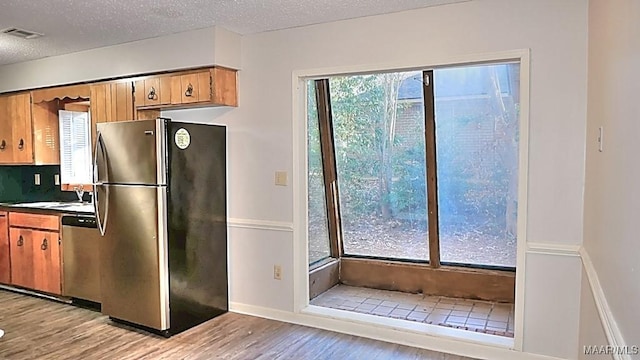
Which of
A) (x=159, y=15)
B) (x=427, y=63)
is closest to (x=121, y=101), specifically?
(x=159, y=15)

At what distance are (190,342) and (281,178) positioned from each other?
1.42 m

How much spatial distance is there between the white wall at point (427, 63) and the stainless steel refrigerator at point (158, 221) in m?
0.31

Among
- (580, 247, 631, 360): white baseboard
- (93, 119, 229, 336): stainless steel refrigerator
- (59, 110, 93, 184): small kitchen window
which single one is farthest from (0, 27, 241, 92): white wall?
(580, 247, 631, 360): white baseboard

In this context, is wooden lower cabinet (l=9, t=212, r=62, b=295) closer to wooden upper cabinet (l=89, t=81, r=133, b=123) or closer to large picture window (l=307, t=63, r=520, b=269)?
wooden upper cabinet (l=89, t=81, r=133, b=123)

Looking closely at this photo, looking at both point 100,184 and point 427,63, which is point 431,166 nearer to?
point 427,63

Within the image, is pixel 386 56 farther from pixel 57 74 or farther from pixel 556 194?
pixel 57 74

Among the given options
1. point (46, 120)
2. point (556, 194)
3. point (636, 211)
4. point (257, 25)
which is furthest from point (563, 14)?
point (46, 120)

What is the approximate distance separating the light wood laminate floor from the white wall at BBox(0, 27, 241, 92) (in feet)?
7.02

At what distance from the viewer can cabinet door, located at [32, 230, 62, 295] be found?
430 centimetres

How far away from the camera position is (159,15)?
3.35 meters

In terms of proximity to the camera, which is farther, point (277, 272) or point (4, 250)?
point (4, 250)

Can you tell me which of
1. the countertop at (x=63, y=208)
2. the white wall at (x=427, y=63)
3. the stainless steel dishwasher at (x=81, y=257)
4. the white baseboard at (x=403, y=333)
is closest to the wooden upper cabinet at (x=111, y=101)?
the white wall at (x=427, y=63)

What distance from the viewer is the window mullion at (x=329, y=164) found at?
4.55 metres

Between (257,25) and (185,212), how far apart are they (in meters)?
1.56
